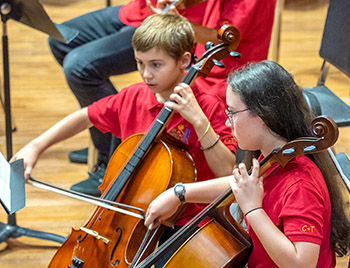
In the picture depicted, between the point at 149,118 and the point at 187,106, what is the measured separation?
0.66ft

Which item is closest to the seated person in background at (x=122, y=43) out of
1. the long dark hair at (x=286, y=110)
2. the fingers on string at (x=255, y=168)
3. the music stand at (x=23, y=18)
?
the music stand at (x=23, y=18)

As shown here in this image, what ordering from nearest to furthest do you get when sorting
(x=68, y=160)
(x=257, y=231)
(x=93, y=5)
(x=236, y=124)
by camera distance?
1. (x=257, y=231)
2. (x=236, y=124)
3. (x=68, y=160)
4. (x=93, y=5)

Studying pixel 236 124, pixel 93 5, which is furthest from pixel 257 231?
pixel 93 5

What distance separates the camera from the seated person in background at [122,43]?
1966 mm

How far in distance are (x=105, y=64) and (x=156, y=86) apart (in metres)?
0.69

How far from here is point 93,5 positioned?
16.2 feet

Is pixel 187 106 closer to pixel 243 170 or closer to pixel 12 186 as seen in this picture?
pixel 243 170

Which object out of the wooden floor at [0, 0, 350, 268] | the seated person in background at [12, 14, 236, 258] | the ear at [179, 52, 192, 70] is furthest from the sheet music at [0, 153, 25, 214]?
the wooden floor at [0, 0, 350, 268]

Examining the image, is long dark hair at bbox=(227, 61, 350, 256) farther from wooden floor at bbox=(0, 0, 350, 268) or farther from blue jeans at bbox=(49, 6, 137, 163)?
blue jeans at bbox=(49, 6, 137, 163)

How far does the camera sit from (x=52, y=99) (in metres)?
3.31

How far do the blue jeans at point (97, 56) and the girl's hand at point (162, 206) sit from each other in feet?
3.10

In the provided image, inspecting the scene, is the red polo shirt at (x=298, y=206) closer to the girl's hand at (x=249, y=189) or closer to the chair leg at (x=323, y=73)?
the girl's hand at (x=249, y=189)

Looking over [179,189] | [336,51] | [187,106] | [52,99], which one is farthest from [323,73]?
[52,99]

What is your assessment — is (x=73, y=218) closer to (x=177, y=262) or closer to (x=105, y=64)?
(x=105, y=64)
